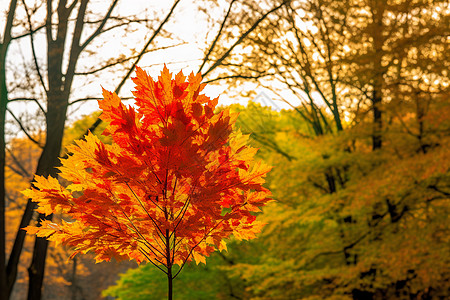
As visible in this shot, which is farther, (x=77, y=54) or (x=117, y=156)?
(x=77, y=54)

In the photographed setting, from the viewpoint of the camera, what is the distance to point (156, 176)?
3219 millimetres

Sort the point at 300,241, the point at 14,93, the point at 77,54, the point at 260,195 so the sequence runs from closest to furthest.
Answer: the point at 260,195, the point at 77,54, the point at 14,93, the point at 300,241

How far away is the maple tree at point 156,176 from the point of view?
3.07 meters

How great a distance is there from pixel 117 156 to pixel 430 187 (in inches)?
337

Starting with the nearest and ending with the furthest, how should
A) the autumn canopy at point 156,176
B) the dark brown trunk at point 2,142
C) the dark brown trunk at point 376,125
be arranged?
the autumn canopy at point 156,176 → the dark brown trunk at point 2,142 → the dark brown trunk at point 376,125

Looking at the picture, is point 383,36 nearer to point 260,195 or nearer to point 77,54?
point 77,54

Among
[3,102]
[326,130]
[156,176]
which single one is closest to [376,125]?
[326,130]

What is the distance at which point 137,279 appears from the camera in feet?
45.2

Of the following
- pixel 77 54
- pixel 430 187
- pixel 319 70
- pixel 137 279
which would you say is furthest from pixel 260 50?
pixel 137 279

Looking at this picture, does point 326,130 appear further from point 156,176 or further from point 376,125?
point 156,176

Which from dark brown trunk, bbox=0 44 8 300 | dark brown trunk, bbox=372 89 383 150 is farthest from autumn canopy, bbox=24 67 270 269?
dark brown trunk, bbox=372 89 383 150

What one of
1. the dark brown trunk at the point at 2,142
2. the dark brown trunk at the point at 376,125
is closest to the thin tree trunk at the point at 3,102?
the dark brown trunk at the point at 2,142

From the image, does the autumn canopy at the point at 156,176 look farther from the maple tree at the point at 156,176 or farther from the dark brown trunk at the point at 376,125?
the dark brown trunk at the point at 376,125

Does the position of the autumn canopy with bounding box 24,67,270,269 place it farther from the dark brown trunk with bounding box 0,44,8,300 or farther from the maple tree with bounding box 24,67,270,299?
the dark brown trunk with bounding box 0,44,8,300
